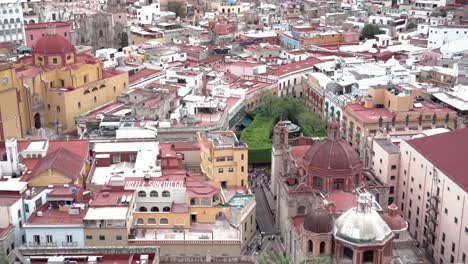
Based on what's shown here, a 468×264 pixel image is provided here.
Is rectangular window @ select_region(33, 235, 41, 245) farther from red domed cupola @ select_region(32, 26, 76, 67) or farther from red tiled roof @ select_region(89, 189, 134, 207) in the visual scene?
red domed cupola @ select_region(32, 26, 76, 67)

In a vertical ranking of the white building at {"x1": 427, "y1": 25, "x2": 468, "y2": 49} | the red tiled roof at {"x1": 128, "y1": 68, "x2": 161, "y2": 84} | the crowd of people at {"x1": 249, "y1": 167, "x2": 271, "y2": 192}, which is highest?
the white building at {"x1": 427, "y1": 25, "x2": 468, "y2": 49}

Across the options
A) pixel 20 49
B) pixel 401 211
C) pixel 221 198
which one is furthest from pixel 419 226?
pixel 20 49

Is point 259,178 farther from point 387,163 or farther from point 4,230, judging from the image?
point 4,230

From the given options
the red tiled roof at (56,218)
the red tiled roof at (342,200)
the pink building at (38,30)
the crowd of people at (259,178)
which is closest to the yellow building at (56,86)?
the crowd of people at (259,178)

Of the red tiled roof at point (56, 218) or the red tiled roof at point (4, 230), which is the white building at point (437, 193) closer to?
the red tiled roof at point (56, 218)

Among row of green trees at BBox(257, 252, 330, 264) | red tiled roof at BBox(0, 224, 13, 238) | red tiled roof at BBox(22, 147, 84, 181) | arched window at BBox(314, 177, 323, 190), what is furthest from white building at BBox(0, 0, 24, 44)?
row of green trees at BBox(257, 252, 330, 264)

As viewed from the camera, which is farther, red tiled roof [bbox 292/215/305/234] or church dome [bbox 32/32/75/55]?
church dome [bbox 32/32/75/55]

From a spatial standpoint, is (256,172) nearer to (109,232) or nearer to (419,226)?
(419,226)
